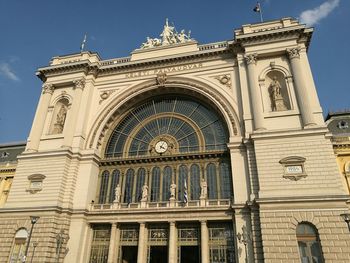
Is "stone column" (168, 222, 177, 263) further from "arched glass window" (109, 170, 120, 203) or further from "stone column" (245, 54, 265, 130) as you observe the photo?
"stone column" (245, 54, 265, 130)

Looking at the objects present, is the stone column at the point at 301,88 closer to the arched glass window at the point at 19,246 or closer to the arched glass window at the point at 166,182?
the arched glass window at the point at 166,182

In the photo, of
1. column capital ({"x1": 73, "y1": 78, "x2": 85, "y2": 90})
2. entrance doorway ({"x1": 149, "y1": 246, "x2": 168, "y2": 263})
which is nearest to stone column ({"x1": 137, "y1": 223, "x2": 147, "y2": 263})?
entrance doorway ({"x1": 149, "y1": 246, "x2": 168, "y2": 263})

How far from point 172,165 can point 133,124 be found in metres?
7.95

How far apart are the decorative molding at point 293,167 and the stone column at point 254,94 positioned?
12.8ft

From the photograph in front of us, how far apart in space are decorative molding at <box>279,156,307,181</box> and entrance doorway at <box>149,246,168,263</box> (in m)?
13.5

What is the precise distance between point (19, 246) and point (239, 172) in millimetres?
22624

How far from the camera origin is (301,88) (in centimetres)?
2714

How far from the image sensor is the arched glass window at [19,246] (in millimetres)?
27062

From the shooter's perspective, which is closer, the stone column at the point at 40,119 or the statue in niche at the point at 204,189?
the statue in niche at the point at 204,189

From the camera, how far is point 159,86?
3406 cm

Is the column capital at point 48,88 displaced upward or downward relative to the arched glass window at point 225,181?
upward

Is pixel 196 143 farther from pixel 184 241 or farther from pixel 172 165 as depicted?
pixel 184 241

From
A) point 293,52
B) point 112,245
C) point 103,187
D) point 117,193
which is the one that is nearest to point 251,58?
point 293,52

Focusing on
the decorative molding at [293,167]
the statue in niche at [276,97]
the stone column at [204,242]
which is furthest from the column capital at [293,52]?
the stone column at [204,242]
